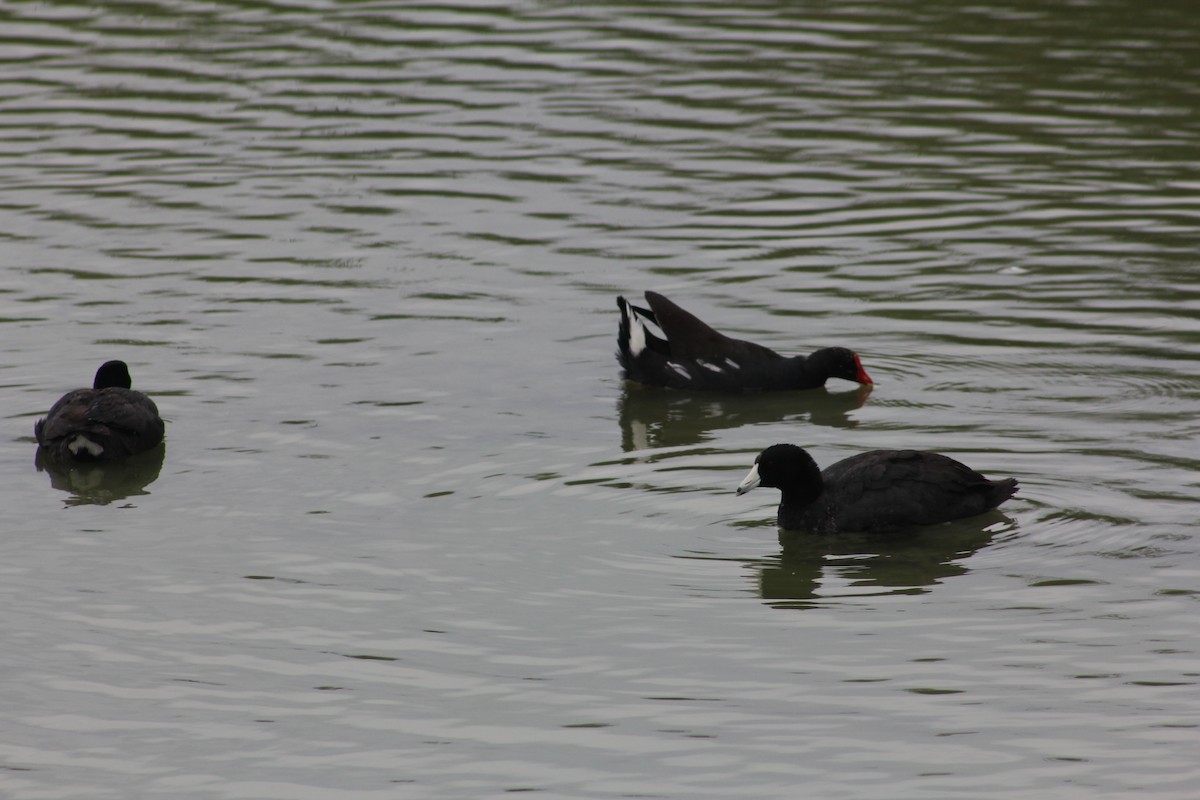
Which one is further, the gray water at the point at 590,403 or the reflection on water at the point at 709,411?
the reflection on water at the point at 709,411

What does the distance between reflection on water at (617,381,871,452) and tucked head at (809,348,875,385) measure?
0.57 feet

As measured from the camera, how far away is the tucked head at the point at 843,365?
1390 cm

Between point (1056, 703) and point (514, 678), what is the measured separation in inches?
96.5

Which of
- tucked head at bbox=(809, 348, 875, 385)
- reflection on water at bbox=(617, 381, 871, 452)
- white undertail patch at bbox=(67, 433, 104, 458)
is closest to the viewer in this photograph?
white undertail patch at bbox=(67, 433, 104, 458)

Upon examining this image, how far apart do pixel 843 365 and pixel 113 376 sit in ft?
16.8

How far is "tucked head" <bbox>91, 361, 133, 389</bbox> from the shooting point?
13180 mm

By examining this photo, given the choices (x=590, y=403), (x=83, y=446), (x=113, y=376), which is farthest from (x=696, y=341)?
(x=83, y=446)

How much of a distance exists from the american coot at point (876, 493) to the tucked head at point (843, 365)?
2773mm

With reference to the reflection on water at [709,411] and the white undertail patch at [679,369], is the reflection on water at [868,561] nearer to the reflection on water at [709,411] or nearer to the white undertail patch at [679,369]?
the reflection on water at [709,411]

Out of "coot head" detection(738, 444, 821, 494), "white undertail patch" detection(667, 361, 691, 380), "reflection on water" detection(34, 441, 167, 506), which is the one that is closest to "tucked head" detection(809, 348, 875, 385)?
"white undertail patch" detection(667, 361, 691, 380)

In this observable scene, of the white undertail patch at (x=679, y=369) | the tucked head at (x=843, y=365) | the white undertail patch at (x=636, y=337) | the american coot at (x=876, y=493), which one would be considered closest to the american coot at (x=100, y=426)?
the white undertail patch at (x=636, y=337)

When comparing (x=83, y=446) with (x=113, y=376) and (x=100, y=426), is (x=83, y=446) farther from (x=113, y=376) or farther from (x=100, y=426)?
(x=113, y=376)

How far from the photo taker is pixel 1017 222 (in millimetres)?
17875

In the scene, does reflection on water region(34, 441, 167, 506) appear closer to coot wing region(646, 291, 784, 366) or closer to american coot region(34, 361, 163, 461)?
american coot region(34, 361, 163, 461)
